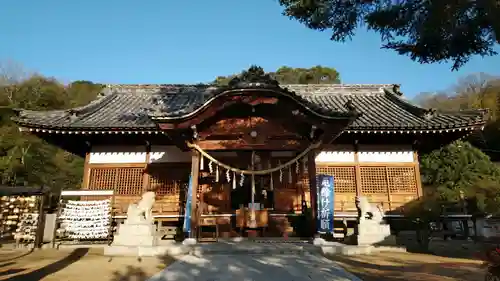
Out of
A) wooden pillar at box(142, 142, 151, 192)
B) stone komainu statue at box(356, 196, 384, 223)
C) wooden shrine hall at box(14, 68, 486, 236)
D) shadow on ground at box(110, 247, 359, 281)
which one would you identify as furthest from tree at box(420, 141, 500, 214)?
wooden pillar at box(142, 142, 151, 192)

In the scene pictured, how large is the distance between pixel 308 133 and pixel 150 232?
6198mm

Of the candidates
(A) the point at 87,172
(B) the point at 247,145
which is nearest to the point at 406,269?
(B) the point at 247,145

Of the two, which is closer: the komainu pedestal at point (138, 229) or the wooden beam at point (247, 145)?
the komainu pedestal at point (138, 229)

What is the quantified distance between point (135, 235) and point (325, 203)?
6.52 meters

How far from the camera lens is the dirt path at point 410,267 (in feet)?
21.2

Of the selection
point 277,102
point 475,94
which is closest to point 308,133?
point 277,102

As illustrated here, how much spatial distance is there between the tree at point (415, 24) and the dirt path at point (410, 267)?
5.31 metres

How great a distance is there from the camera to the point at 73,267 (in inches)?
304

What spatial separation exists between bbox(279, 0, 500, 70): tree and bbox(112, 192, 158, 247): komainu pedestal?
7314 mm

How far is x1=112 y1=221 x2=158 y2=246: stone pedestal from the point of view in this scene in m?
9.43

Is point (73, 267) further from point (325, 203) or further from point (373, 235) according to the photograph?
point (373, 235)

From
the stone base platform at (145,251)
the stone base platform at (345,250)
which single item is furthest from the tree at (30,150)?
the stone base platform at (345,250)

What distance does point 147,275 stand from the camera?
6.74 metres

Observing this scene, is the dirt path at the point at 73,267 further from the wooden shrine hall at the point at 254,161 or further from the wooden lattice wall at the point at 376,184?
the wooden lattice wall at the point at 376,184
